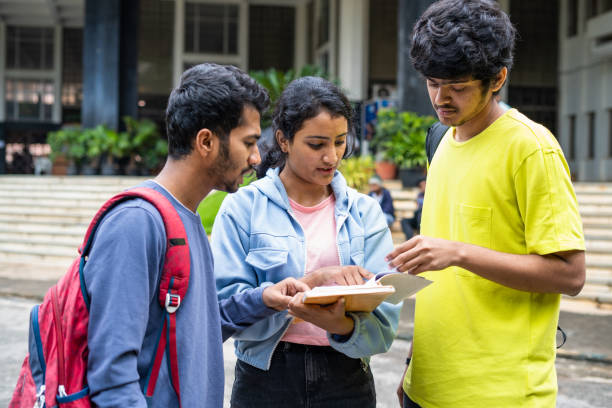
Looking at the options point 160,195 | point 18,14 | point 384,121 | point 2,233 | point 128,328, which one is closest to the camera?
point 128,328

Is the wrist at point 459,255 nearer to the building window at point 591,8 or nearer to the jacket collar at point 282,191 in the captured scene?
the jacket collar at point 282,191

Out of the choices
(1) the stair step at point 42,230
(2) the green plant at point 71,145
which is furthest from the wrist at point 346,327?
(2) the green plant at point 71,145

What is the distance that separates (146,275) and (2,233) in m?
13.5

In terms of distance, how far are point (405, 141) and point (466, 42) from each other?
12.4 metres

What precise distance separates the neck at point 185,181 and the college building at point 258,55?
14.2m

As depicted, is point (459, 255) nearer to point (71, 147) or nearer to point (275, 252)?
point (275, 252)

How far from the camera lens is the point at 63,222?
537 inches

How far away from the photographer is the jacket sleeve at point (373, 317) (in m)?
1.98

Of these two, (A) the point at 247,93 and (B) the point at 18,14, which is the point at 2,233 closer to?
(A) the point at 247,93

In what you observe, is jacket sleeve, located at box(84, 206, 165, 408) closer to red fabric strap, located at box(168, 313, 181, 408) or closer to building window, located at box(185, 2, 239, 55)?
red fabric strap, located at box(168, 313, 181, 408)

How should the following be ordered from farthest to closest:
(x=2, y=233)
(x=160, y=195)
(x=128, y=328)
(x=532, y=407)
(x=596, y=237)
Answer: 1. (x=2, y=233)
2. (x=596, y=237)
3. (x=532, y=407)
4. (x=160, y=195)
5. (x=128, y=328)

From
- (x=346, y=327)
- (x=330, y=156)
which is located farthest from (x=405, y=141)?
(x=346, y=327)

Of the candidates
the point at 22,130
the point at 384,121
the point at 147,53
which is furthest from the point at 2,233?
the point at 22,130

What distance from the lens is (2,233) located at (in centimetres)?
1364
